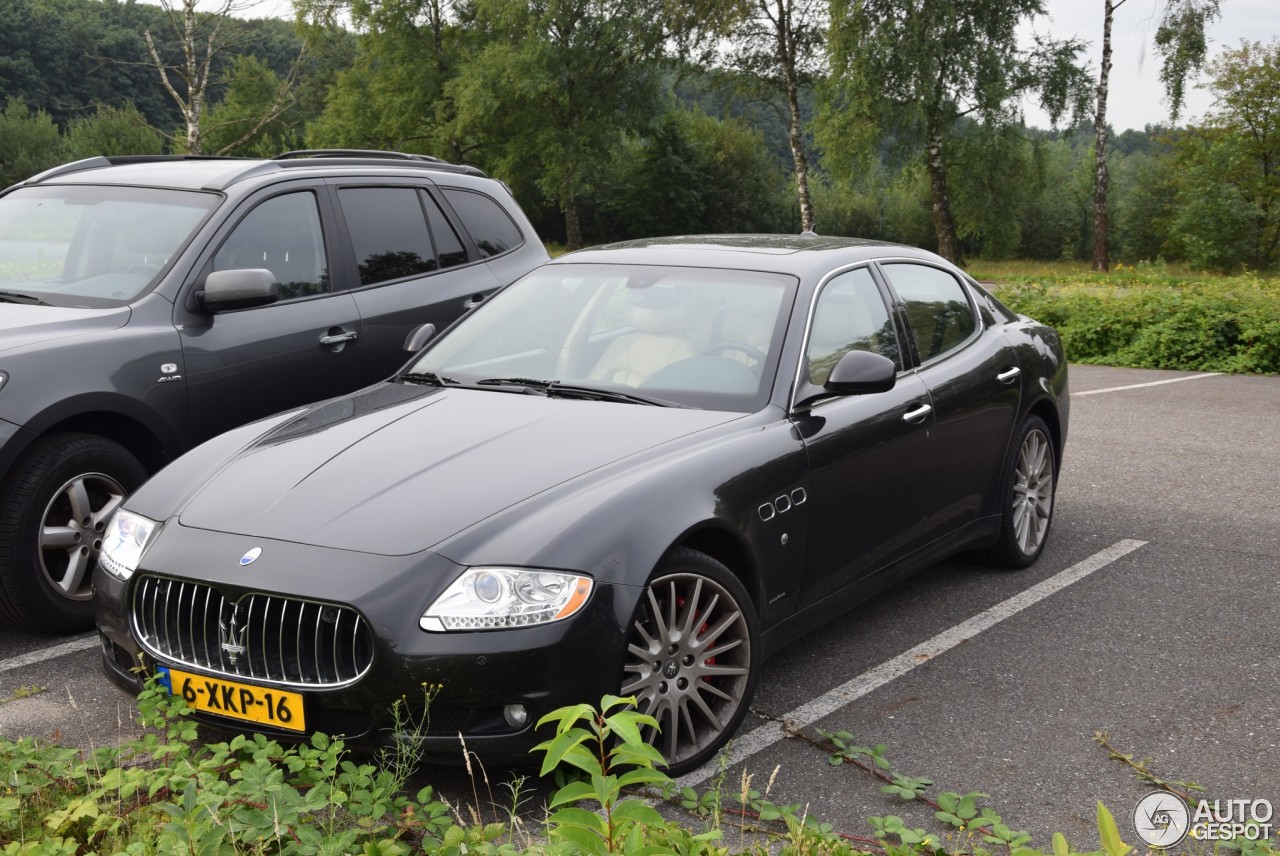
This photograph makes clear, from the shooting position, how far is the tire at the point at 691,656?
3.60 m

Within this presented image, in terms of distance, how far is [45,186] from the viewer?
637cm

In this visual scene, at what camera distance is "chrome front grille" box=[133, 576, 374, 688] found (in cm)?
332

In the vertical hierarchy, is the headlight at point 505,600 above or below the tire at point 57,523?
above

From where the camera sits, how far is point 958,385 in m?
5.41

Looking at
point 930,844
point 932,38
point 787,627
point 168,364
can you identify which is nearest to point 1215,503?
point 787,627

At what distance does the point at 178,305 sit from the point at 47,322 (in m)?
0.54

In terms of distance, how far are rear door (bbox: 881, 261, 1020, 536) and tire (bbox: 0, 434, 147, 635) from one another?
3321 mm

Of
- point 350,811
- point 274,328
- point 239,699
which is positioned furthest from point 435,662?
point 274,328

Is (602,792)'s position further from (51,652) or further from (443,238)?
(443,238)

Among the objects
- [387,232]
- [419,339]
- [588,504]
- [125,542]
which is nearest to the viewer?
[588,504]

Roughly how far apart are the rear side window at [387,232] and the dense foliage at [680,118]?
15.9 m

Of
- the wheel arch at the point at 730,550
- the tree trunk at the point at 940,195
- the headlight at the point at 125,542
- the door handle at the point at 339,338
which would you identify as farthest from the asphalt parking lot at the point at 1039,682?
the tree trunk at the point at 940,195

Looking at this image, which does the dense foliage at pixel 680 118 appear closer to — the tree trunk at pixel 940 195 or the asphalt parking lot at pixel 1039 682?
the tree trunk at pixel 940 195

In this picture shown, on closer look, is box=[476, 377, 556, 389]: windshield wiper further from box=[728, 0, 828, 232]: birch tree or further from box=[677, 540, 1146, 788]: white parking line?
box=[728, 0, 828, 232]: birch tree
